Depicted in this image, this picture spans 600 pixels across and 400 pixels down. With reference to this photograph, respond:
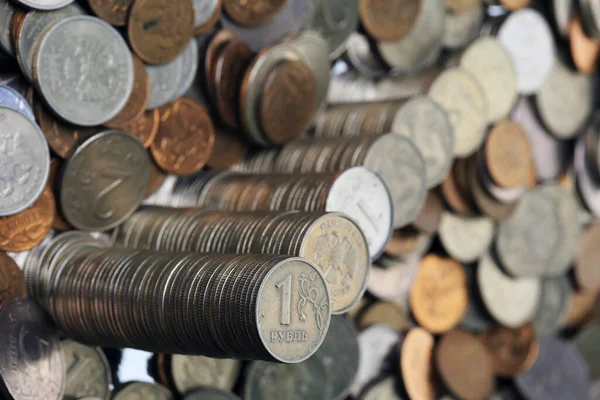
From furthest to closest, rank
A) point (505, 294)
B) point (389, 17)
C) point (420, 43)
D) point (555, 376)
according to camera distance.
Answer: point (555, 376) → point (505, 294) → point (420, 43) → point (389, 17)

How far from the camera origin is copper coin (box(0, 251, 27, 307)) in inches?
55.4

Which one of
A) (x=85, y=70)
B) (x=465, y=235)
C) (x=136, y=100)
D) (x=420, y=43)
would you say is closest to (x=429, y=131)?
(x=420, y=43)

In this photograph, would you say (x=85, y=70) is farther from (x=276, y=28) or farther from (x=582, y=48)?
(x=582, y=48)

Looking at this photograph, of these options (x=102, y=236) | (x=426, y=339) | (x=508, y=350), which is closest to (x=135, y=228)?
(x=102, y=236)

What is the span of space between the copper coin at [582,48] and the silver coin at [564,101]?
4 centimetres

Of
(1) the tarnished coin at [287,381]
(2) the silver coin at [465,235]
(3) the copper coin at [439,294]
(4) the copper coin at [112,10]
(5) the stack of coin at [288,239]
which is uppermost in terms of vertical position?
(4) the copper coin at [112,10]

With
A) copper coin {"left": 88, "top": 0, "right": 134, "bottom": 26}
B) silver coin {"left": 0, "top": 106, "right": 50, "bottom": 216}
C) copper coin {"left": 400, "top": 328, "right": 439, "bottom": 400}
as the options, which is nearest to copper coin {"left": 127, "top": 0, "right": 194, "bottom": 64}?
copper coin {"left": 88, "top": 0, "right": 134, "bottom": 26}

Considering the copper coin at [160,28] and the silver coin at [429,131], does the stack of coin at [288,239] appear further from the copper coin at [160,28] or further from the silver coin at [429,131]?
the silver coin at [429,131]

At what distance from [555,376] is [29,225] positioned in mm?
1493

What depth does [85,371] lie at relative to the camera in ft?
4.97

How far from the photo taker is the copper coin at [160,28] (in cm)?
152

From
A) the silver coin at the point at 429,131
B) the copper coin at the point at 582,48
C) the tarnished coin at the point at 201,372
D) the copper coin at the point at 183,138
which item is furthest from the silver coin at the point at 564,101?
the tarnished coin at the point at 201,372

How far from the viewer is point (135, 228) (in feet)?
5.23

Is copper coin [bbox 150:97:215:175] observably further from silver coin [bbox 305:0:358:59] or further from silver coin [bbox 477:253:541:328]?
silver coin [bbox 477:253:541:328]
